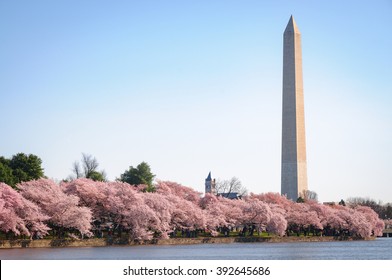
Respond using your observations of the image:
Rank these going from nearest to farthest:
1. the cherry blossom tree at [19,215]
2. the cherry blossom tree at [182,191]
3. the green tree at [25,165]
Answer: the cherry blossom tree at [19,215] < the green tree at [25,165] < the cherry blossom tree at [182,191]

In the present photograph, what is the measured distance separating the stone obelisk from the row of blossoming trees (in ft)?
23.3

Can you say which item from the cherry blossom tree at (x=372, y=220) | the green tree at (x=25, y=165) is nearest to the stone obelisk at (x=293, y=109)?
the cherry blossom tree at (x=372, y=220)

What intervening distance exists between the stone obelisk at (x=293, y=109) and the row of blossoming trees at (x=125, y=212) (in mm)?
7093

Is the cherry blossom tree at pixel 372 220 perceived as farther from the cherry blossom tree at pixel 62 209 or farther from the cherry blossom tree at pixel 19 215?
the cherry blossom tree at pixel 19 215

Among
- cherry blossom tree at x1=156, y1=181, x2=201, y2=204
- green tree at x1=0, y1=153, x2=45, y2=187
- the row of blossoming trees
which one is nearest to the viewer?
the row of blossoming trees

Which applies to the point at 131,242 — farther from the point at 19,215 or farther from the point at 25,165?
the point at 25,165

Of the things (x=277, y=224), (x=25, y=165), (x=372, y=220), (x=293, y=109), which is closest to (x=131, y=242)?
(x=25, y=165)

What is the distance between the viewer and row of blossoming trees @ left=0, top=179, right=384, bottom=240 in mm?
40438

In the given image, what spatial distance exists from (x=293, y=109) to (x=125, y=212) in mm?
25443

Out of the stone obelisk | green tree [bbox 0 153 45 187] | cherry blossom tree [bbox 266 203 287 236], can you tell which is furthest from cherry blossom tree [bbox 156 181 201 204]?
the stone obelisk

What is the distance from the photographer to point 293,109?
219ft

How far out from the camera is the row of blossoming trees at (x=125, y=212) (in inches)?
1592

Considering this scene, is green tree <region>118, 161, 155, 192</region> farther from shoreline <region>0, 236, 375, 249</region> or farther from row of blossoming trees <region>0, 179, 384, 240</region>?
shoreline <region>0, 236, 375, 249</region>
